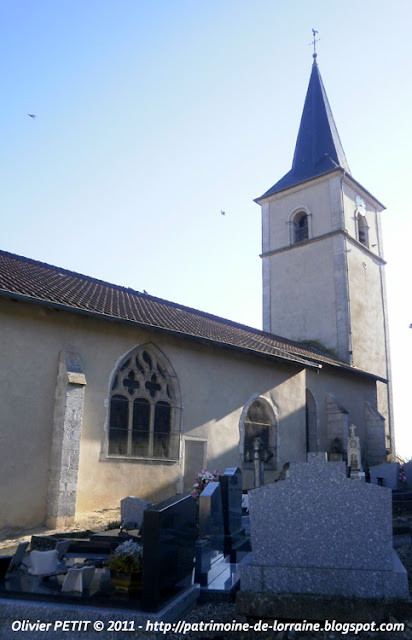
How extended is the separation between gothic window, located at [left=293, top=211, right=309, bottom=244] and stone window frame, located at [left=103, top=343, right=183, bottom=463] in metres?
15.9

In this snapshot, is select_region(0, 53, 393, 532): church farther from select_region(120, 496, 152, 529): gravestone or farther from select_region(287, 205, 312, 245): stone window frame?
select_region(287, 205, 312, 245): stone window frame

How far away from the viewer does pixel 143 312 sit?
46.5 feet

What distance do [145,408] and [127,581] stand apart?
7858 millimetres

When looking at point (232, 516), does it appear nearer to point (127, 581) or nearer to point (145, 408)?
point (127, 581)

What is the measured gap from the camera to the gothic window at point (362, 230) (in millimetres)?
27594

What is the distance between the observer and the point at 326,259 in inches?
1006

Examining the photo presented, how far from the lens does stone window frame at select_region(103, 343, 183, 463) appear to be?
12.1 metres

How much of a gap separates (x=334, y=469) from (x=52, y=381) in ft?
23.5

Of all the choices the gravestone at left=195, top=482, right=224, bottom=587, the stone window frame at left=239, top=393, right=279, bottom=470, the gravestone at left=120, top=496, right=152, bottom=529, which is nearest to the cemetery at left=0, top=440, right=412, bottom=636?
the gravestone at left=195, top=482, right=224, bottom=587

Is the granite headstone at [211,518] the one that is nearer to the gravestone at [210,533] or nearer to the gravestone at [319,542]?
the gravestone at [210,533]

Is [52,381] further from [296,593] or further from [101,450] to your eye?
[296,593]

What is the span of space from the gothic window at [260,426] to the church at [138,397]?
0.04 m

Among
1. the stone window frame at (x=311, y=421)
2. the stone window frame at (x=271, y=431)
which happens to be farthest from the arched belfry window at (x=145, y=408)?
the stone window frame at (x=311, y=421)

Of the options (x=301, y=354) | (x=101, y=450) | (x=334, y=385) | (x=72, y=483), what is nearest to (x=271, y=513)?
(x=72, y=483)
